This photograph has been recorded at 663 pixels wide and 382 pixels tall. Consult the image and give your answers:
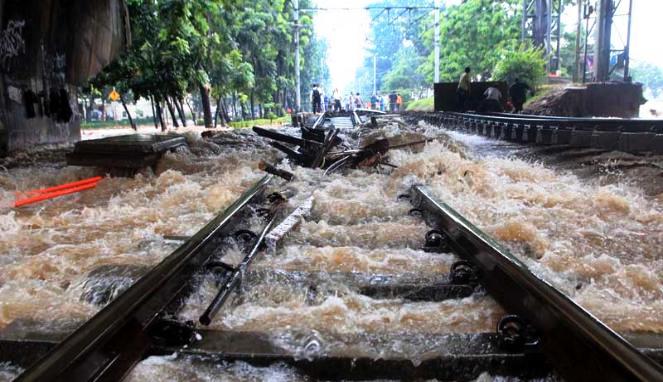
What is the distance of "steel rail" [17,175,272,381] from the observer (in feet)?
5.00

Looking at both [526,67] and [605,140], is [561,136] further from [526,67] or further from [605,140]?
[526,67]

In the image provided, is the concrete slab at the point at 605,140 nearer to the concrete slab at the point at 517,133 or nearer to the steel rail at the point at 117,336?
the concrete slab at the point at 517,133

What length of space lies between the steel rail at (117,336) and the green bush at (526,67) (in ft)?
73.2

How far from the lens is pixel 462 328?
2.09 metres

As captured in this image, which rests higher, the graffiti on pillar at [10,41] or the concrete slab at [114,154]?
the graffiti on pillar at [10,41]

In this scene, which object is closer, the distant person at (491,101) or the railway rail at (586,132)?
the railway rail at (586,132)

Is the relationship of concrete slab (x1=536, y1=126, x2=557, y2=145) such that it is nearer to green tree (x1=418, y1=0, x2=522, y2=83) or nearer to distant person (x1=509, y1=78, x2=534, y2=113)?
distant person (x1=509, y1=78, x2=534, y2=113)

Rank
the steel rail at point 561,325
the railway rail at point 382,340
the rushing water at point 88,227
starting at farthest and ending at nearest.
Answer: the rushing water at point 88,227, the railway rail at point 382,340, the steel rail at point 561,325

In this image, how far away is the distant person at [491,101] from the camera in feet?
58.6

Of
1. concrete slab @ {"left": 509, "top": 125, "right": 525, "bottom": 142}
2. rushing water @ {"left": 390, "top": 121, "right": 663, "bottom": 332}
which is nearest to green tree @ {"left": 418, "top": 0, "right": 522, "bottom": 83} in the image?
concrete slab @ {"left": 509, "top": 125, "right": 525, "bottom": 142}

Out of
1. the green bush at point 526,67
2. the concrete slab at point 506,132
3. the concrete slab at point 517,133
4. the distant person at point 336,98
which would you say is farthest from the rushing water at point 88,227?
the distant person at point 336,98

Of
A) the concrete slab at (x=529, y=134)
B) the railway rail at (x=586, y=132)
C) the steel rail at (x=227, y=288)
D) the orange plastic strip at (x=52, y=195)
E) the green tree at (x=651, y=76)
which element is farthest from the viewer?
the green tree at (x=651, y=76)

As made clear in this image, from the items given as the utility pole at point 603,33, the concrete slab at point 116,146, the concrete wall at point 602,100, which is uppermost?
the utility pole at point 603,33

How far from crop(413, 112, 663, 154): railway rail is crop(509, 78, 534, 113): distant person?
20.5 ft
